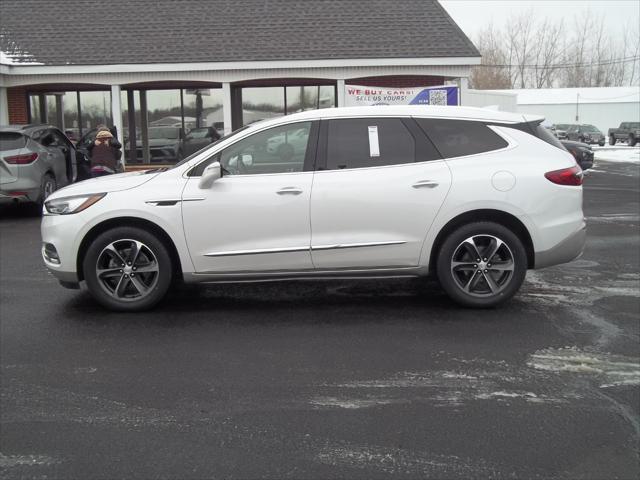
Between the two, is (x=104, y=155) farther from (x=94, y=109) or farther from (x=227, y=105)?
(x=94, y=109)

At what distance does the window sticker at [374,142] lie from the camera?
19.4 feet

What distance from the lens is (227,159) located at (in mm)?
5934

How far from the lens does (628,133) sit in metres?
48.9

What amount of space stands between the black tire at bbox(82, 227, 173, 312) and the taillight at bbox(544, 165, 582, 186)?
133 inches

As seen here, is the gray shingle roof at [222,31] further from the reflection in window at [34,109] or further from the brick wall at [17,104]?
the reflection in window at [34,109]

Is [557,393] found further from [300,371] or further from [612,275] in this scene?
[612,275]

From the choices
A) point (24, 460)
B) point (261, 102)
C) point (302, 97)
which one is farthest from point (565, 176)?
point (261, 102)

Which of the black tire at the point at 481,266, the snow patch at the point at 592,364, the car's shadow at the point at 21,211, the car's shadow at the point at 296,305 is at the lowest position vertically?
the snow patch at the point at 592,364

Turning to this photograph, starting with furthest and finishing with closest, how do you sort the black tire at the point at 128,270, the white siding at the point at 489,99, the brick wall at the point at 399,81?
the white siding at the point at 489,99 → the brick wall at the point at 399,81 → the black tire at the point at 128,270

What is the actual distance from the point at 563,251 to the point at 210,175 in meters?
3.12

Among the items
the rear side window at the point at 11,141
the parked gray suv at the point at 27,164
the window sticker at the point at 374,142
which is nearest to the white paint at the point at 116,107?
the parked gray suv at the point at 27,164

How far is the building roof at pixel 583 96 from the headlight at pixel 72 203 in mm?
61763

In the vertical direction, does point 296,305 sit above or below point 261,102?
below

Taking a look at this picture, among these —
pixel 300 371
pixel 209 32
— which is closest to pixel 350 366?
pixel 300 371
